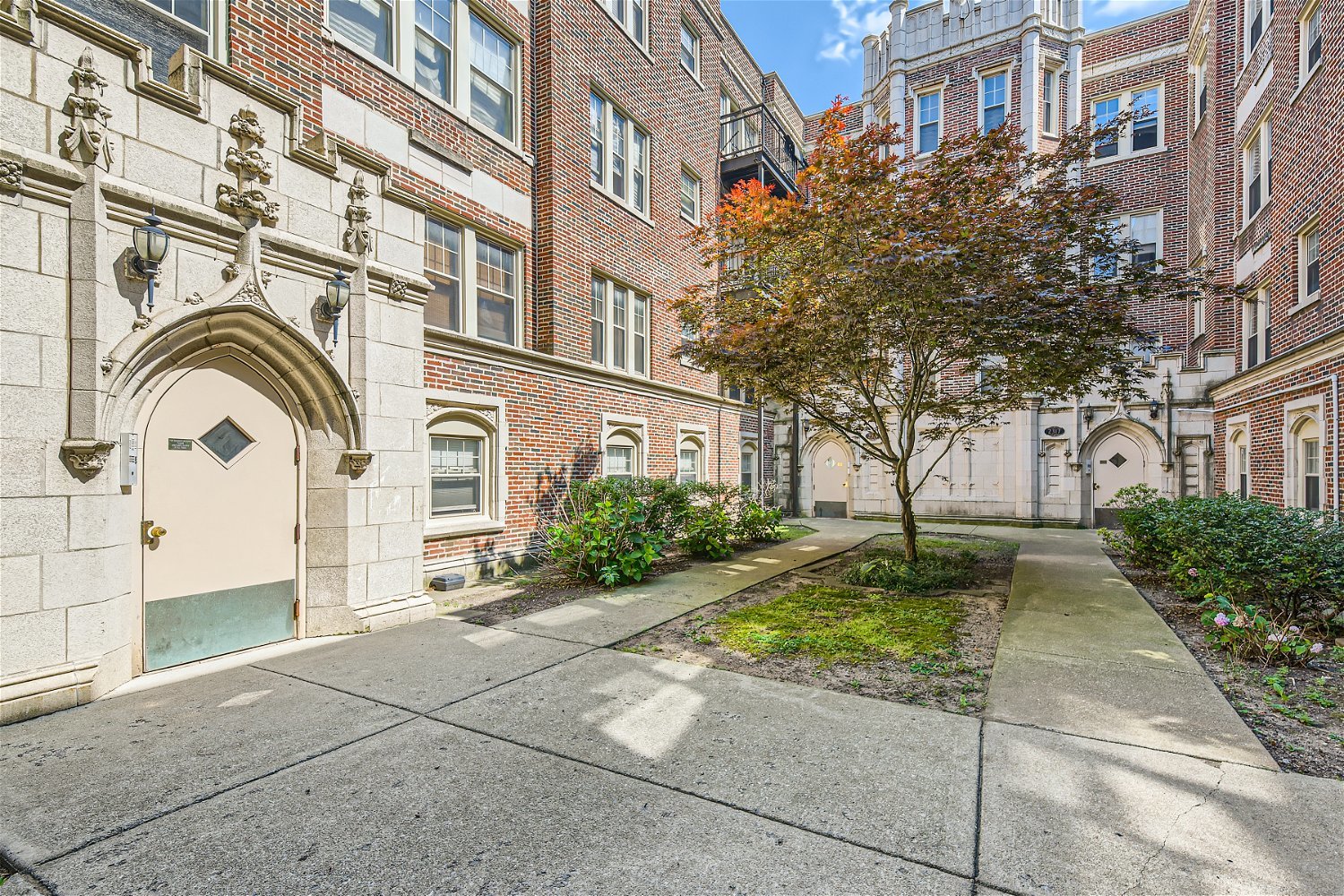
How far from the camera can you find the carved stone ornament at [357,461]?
6203mm

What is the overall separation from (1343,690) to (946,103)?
63.8ft

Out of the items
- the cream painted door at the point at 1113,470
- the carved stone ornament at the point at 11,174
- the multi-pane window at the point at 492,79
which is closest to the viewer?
the carved stone ornament at the point at 11,174

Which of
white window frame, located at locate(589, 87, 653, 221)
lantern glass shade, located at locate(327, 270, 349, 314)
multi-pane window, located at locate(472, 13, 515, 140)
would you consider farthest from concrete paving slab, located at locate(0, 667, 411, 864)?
white window frame, located at locate(589, 87, 653, 221)

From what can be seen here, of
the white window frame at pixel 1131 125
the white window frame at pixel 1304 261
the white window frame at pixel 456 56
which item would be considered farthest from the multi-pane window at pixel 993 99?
the white window frame at pixel 456 56

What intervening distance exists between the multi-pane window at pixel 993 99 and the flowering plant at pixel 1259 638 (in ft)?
57.6

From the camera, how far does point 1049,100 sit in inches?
714

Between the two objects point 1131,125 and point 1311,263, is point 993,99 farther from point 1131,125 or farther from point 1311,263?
point 1311,263

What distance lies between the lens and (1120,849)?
8.91 ft

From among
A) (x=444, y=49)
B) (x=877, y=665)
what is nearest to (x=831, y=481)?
(x=877, y=665)

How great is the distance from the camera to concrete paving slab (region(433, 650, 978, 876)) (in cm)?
299

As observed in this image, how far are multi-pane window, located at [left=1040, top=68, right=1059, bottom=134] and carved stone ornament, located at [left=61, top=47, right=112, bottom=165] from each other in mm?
21504

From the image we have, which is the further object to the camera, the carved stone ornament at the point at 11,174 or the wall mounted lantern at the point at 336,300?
the wall mounted lantern at the point at 336,300

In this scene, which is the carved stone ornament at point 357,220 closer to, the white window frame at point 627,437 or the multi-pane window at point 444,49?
the multi-pane window at point 444,49

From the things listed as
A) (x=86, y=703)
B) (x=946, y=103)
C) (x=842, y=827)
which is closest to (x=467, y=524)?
(x=86, y=703)
